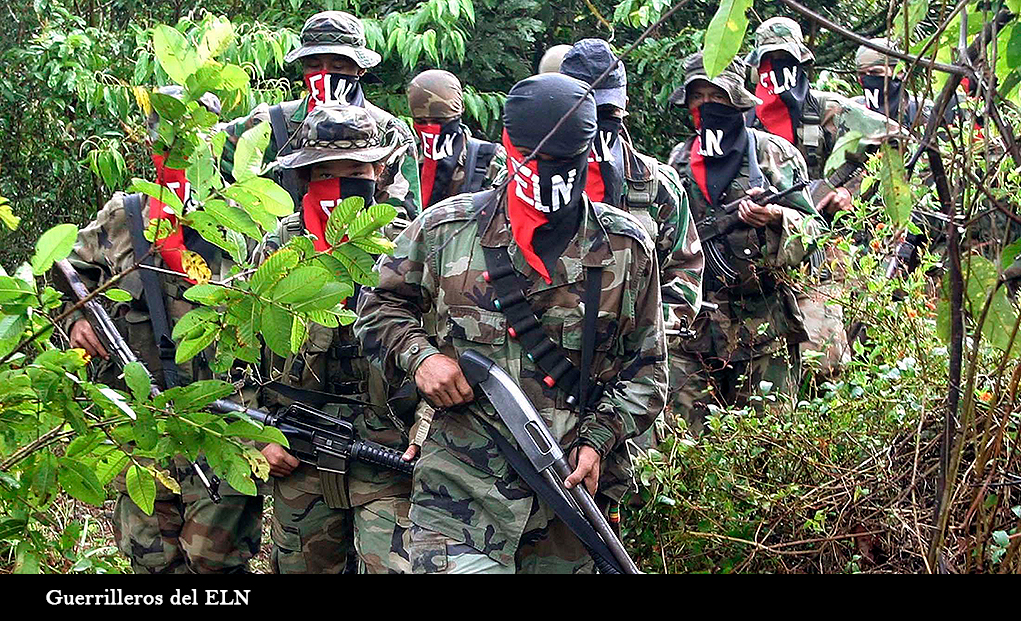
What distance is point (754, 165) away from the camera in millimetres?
6758

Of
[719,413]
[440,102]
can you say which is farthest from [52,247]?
[440,102]

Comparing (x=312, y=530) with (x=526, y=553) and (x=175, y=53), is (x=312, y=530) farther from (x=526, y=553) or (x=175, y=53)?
(x=175, y=53)

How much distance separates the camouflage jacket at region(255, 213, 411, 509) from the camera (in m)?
5.10

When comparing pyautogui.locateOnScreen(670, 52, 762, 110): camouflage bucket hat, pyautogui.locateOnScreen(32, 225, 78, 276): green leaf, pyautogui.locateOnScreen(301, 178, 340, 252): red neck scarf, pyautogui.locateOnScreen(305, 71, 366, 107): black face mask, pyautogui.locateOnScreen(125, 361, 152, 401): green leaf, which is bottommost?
pyautogui.locateOnScreen(305, 71, 366, 107): black face mask

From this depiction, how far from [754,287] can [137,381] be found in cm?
438

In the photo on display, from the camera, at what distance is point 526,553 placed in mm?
4316

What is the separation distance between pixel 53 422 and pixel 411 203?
3204 millimetres

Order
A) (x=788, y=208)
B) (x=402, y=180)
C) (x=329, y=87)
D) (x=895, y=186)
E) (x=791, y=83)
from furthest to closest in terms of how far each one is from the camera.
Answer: (x=791, y=83), (x=329, y=87), (x=788, y=208), (x=402, y=180), (x=895, y=186)

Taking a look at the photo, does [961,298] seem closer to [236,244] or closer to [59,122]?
[236,244]

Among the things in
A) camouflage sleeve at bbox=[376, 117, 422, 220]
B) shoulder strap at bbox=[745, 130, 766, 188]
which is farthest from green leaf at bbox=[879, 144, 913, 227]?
shoulder strap at bbox=[745, 130, 766, 188]

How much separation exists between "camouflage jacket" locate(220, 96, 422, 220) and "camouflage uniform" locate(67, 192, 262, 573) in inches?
22.0

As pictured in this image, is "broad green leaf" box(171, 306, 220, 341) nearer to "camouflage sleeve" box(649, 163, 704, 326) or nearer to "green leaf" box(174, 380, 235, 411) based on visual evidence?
"green leaf" box(174, 380, 235, 411)
